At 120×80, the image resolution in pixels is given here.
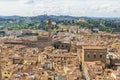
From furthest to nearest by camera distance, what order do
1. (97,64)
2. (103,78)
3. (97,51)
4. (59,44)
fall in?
(59,44) < (97,51) < (97,64) < (103,78)

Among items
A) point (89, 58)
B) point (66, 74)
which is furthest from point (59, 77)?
point (89, 58)

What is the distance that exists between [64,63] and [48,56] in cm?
433

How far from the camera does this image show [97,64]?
108ft

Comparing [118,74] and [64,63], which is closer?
[118,74]

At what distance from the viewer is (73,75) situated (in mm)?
29125

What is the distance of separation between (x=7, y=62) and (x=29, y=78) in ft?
41.3

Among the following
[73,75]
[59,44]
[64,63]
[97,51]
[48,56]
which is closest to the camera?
[73,75]

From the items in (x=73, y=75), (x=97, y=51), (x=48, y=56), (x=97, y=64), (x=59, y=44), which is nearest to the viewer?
(x=73, y=75)

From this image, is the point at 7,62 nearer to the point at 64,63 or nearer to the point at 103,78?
the point at 64,63

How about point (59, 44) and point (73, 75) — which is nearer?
point (73, 75)

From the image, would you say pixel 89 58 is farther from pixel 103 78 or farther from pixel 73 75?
pixel 103 78

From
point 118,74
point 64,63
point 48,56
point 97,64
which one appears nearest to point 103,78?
point 118,74

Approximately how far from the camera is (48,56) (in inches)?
1650

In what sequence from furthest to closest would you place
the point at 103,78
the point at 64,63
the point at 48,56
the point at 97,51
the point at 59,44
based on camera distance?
the point at 59,44
the point at 48,56
the point at 64,63
the point at 97,51
the point at 103,78
